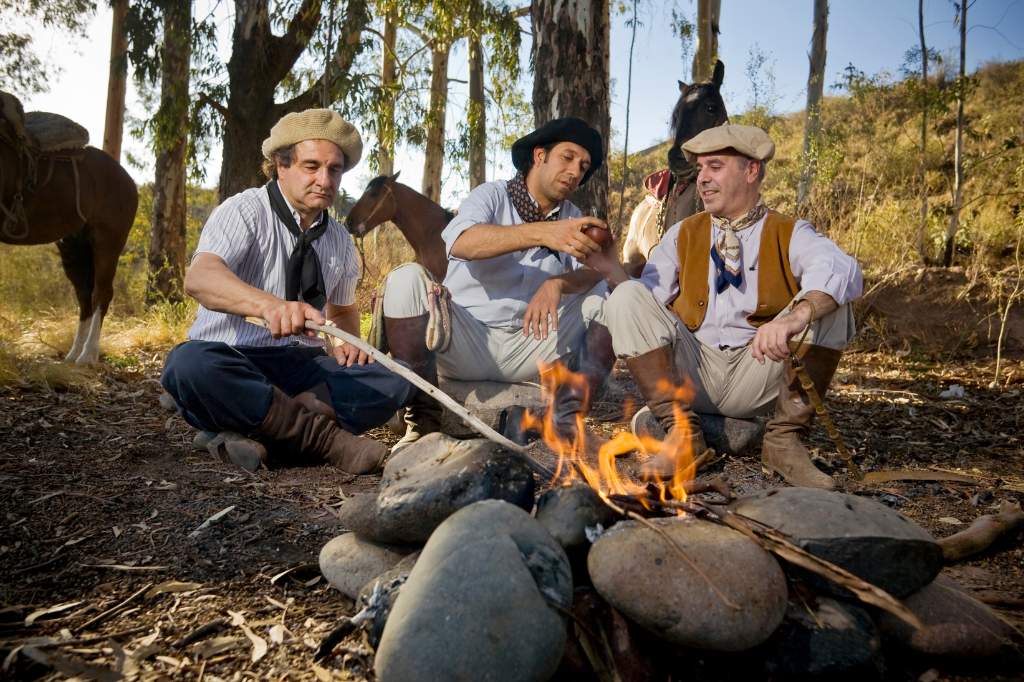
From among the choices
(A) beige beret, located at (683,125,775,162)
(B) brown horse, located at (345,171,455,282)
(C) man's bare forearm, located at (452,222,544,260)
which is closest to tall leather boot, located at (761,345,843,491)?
(A) beige beret, located at (683,125,775,162)

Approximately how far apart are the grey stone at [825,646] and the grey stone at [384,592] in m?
0.90

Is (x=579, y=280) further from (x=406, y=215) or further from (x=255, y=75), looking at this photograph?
(x=255, y=75)

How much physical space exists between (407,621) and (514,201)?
2.74 meters

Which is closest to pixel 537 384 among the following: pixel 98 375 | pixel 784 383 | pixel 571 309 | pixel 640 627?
pixel 571 309

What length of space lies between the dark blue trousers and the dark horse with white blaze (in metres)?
2.95

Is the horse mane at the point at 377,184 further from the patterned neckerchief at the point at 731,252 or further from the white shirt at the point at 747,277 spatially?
the patterned neckerchief at the point at 731,252

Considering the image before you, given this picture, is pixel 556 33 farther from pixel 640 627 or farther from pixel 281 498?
pixel 640 627

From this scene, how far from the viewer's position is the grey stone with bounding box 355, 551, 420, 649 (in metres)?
1.56

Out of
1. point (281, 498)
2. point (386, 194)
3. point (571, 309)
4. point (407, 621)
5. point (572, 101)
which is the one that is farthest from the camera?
point (386, 194)

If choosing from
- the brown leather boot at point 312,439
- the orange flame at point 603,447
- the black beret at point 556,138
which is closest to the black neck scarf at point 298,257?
the brown leather boot at point 312,439

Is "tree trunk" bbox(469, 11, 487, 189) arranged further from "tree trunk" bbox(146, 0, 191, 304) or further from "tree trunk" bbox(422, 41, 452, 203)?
"tree trunk" bbox(146, 0, 191, 304)

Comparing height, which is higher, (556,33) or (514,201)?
(556,33)

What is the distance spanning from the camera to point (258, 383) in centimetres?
300

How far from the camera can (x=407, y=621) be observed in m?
1.36
